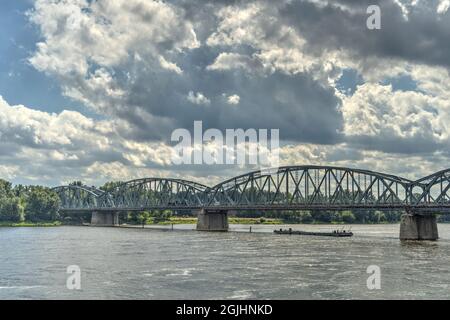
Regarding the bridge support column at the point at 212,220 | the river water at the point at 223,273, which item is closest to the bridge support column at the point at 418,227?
the river water at the point at 223,273

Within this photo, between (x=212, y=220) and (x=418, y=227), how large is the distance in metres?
68.4

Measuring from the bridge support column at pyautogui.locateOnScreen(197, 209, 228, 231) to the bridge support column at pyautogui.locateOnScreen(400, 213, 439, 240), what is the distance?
61292mm

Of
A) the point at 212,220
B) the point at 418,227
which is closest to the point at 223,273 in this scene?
the point at 418,227

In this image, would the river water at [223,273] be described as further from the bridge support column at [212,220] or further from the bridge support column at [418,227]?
the bridge support column at [212,220]

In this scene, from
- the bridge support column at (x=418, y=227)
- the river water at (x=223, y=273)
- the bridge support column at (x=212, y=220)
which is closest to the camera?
the river water at (x=223, y=273)

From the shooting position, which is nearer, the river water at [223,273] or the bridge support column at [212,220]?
the river water at [223,273]

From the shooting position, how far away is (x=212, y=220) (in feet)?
576

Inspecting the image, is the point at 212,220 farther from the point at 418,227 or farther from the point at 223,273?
the point at 223,273

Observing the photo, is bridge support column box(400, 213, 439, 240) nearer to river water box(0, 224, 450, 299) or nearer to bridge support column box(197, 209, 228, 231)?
river water box(0, 224, 450, 299)

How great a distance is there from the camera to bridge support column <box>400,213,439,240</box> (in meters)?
121

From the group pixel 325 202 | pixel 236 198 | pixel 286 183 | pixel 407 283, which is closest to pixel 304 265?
pixel 407 283

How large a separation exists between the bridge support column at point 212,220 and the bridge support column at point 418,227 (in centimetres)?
6129

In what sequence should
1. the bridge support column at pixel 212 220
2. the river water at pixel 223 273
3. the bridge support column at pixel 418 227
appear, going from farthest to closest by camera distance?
the bridge support column at pixel 212 220
the bridge support column at pixel 418 227
the river water at pixel 223 273

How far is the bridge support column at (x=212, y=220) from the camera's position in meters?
173
